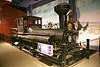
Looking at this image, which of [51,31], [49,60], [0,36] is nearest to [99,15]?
[51,31]

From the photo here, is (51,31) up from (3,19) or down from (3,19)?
down

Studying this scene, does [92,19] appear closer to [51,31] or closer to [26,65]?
[51,31]

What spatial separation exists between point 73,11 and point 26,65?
181 inches

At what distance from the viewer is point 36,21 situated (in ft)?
24.9

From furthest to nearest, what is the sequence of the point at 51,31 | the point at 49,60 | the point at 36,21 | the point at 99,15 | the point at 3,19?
the point at 3,19, the point at 36,21, the point at 99,15, the point at 51,31, the point at 49,60

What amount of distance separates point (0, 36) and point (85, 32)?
19.2 ft

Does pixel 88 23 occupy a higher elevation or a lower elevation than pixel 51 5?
lower

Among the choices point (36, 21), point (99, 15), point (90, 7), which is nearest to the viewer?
point (99, 15)

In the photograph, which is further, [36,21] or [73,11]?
[36,21]

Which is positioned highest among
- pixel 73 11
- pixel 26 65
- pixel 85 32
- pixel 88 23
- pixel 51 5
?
pixel 51 5

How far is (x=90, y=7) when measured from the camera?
569cm

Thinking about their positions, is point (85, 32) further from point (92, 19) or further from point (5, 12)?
point (5, 12)

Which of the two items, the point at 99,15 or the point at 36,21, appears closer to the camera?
the point at 99,15

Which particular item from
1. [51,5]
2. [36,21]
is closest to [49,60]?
[36,21]
